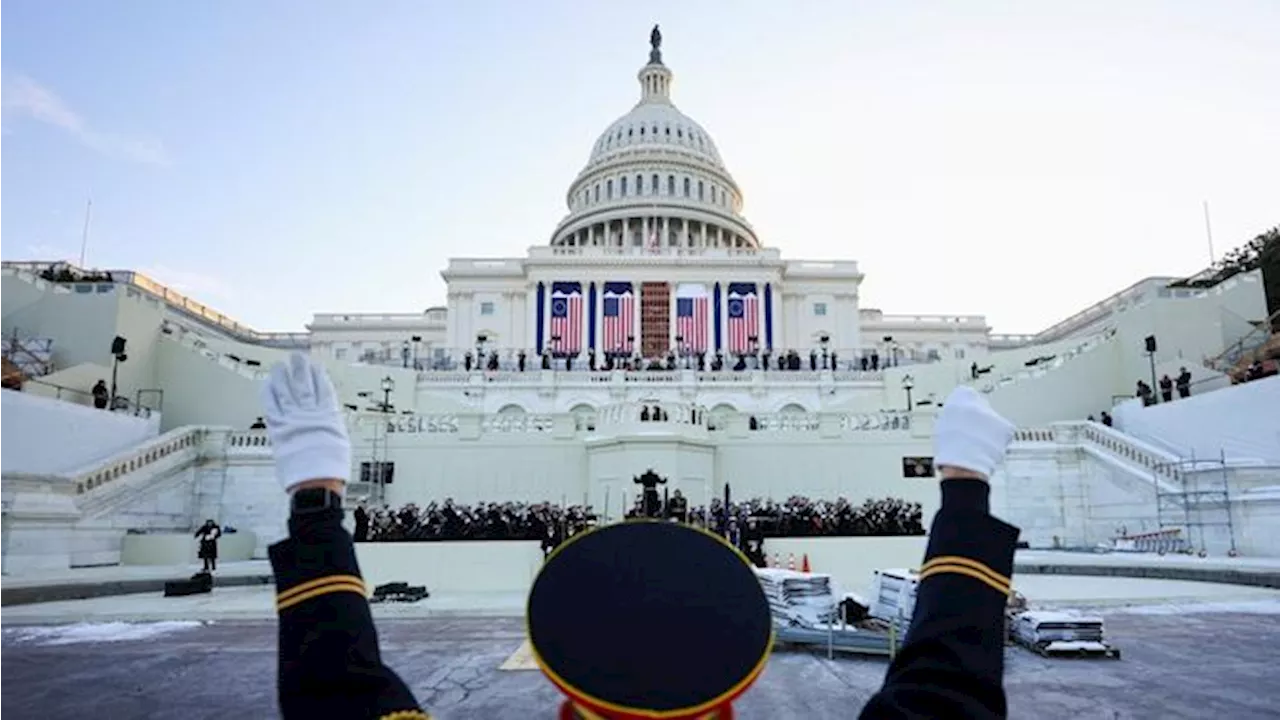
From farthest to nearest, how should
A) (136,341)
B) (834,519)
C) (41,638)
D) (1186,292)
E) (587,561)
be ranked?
(1186,292) → (136,341) → (834,519) → (41,638) → (587,561)

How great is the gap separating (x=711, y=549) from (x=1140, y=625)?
43.6 ft

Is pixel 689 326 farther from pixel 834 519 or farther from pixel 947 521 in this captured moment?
pixel 947 521

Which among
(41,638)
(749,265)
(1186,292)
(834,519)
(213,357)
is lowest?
(41,638)

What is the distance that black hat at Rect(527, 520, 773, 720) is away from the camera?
1.69 metres

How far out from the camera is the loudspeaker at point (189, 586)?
16891 mm

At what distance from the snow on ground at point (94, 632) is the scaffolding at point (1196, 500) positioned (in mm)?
24666

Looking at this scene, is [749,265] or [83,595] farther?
[749,265]

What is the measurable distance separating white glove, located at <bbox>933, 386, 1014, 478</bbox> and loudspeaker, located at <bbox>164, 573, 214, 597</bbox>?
1827 centimetres

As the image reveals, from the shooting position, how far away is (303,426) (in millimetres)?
2096

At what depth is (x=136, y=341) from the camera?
118 ft

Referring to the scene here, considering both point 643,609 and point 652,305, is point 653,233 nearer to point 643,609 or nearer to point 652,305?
point 652,305

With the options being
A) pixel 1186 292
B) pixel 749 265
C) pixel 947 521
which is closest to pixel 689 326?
pixel 749 265

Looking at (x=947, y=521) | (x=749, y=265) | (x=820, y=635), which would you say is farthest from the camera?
(x=749, y=265)

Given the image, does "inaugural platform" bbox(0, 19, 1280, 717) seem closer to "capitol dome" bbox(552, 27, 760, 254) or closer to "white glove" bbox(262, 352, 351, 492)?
"white glove" bbox(262, 352, 351, 492)
